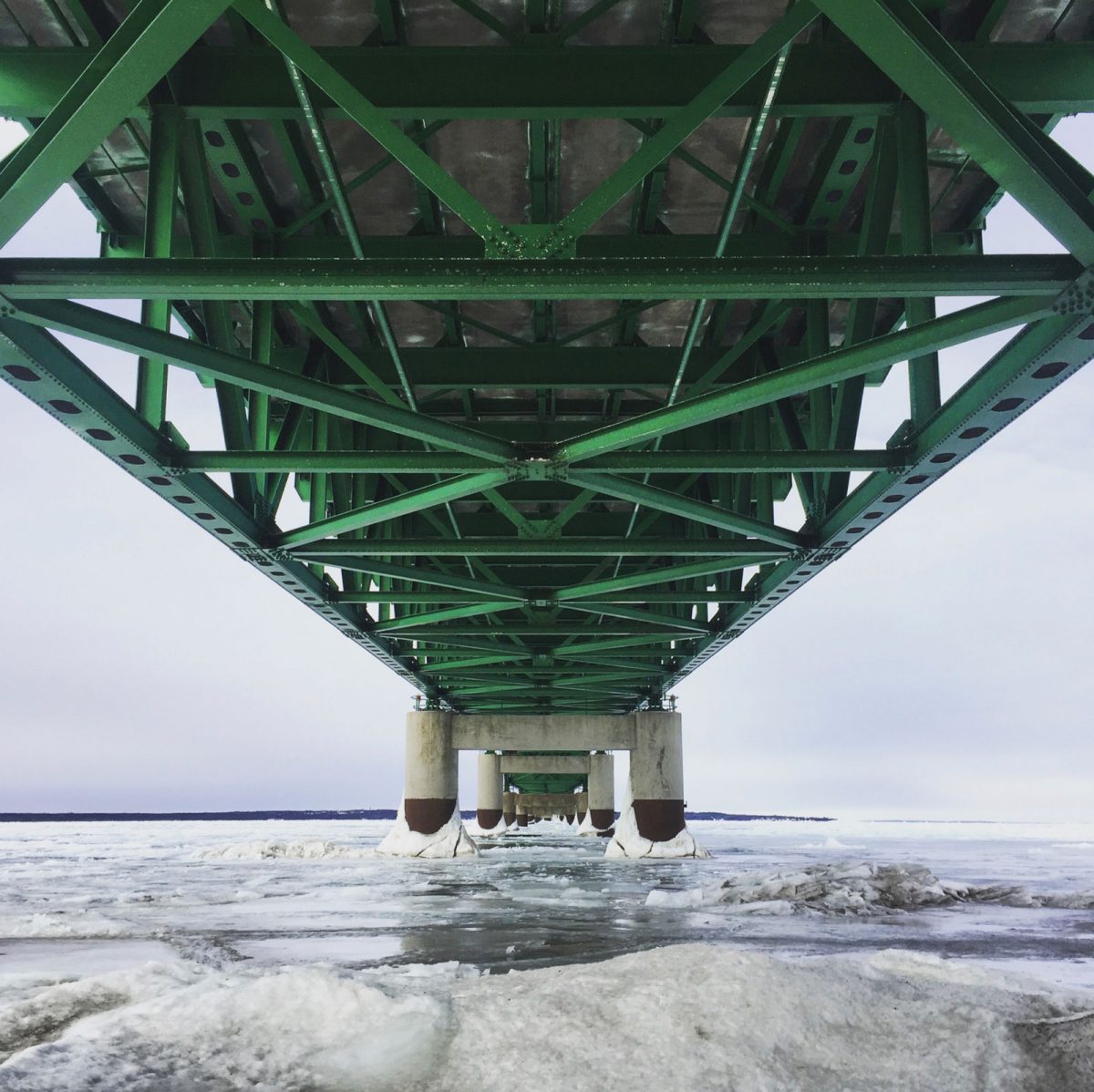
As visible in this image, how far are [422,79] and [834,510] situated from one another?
796 centimetres

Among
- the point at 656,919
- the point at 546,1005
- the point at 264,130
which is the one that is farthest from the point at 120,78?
the point at 656,919

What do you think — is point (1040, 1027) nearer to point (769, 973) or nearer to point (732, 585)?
point (769, 973)

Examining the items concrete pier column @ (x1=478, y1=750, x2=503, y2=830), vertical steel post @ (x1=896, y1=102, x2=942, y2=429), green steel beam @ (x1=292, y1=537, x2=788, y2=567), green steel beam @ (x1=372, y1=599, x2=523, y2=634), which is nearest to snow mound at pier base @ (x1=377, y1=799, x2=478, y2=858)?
green steel beam @ (x1=372, y1=599, x2=523, y2=634)

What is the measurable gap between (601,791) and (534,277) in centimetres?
5486

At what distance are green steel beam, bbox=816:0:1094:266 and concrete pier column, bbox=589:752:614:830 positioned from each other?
2150 inches

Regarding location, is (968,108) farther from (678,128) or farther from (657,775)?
(657,775)

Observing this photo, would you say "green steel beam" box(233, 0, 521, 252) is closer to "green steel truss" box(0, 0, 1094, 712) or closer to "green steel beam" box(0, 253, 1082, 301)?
"green steel truss" box(0, 0, 1094, 712)

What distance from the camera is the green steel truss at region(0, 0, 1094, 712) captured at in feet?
23.5

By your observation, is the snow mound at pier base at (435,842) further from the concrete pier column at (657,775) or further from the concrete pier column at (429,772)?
the concrete pier column at (657,775)

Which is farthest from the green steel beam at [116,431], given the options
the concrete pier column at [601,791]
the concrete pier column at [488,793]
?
the concrete pier column at [601,791]

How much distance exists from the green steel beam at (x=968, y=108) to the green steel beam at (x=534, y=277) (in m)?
0.67

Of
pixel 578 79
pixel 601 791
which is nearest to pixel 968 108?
pixel 578 79

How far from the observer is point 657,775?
108 ft

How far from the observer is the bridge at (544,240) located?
720 cm
